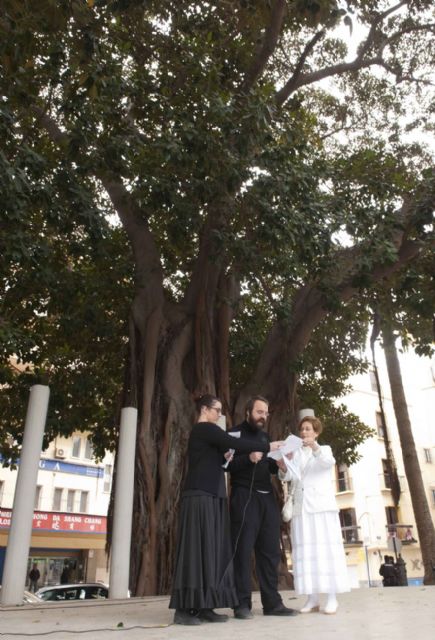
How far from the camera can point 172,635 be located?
2818 millimetres

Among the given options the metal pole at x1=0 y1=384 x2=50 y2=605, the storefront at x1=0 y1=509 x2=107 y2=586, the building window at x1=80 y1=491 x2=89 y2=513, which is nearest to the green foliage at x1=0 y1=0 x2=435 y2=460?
the metal pole at x1=0 y1=384 x2=50 y2=605

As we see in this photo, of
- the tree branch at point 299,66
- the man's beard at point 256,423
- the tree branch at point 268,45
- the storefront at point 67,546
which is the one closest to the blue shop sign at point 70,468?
the storefront at point 67,546

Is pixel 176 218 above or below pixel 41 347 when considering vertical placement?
above

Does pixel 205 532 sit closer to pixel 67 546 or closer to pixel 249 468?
pixel 249 468

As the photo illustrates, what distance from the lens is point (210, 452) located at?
3727 millimetres

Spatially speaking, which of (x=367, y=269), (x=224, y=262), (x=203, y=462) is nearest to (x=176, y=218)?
(x=224, y=262)

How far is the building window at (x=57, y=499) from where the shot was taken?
21844 mm

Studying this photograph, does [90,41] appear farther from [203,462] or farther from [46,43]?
[203,462]

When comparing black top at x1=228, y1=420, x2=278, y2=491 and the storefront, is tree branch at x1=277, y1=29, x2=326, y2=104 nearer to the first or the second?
black top at x1=228, y1=420, x2=278, y2=491

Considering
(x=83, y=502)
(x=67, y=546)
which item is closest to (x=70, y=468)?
(x=83, y=502)

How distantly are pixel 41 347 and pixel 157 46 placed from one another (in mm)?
4660

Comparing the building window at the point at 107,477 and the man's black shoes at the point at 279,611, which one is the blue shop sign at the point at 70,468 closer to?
the building window at the point at 107,477

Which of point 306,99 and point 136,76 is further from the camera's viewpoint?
point 306,99

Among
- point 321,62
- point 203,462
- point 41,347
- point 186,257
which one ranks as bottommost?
point 203,462
